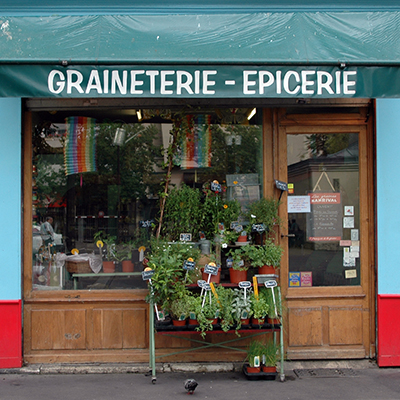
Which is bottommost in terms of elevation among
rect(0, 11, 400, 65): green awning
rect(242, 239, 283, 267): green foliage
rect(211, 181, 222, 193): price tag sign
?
rect(242, 239, 283, 267): green foliage

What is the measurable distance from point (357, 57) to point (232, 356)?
12.3 ft

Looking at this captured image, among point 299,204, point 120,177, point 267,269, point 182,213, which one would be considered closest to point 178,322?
point 267,269

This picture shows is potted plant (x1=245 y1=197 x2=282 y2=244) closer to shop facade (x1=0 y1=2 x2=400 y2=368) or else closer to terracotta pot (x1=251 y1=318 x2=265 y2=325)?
shop facade (x1=0 y1=2 x2=400 y2=368)

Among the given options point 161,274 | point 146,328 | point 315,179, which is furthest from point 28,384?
point 315,179

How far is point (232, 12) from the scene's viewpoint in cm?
539

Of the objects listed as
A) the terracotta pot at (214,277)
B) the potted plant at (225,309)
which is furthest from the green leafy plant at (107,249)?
the potted plant at (225,309)

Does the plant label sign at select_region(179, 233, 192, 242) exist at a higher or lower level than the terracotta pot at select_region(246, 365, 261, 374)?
higher

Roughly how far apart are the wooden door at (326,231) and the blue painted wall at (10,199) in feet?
10.2

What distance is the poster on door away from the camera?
5527mm

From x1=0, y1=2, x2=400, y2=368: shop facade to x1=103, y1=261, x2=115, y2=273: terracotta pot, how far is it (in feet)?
0.38

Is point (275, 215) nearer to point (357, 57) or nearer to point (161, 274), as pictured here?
point (161, 274)

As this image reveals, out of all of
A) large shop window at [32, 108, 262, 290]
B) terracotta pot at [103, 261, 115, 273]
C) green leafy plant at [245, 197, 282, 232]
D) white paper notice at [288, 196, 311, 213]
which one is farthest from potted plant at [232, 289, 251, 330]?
terracotta pot at [103, 261, 115, 273]

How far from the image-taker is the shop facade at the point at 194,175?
496cm

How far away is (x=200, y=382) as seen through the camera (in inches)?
190
